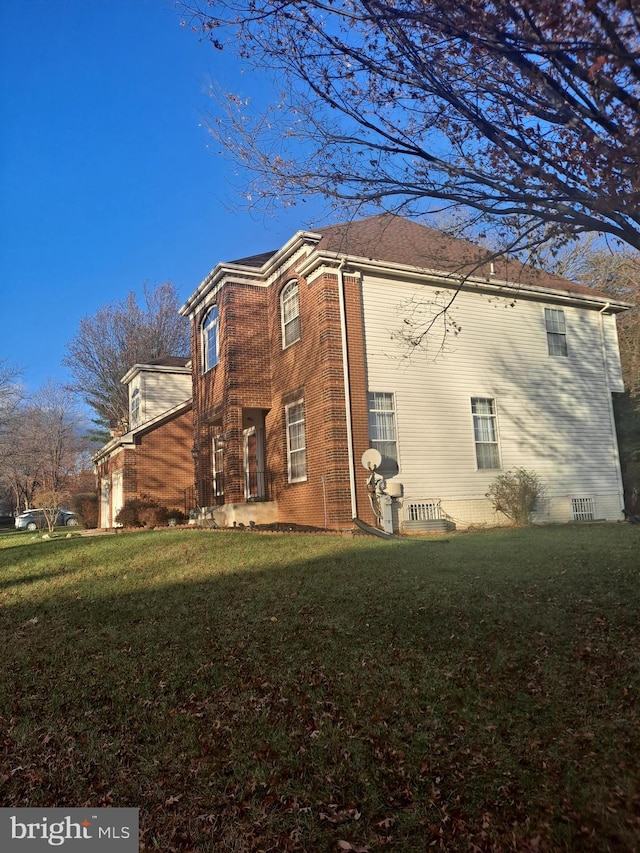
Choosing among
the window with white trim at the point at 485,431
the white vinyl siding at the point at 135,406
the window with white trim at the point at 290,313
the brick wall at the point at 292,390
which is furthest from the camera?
the white vinyl siding at the point at 135,406

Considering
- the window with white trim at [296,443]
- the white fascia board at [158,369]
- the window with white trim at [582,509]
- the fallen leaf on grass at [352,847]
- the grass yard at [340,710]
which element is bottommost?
the fallen leaf on grass at [352,847]

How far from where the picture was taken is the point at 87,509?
25281 mm

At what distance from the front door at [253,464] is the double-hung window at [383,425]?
12.8ft

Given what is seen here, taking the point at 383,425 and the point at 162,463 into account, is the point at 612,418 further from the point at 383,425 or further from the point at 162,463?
the point at 162,463

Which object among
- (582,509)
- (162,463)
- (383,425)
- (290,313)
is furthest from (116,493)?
(582,509)

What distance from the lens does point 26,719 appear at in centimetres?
397

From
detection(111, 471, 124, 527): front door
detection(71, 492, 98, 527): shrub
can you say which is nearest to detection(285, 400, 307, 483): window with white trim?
detection(111, 471, 124, 527): front door

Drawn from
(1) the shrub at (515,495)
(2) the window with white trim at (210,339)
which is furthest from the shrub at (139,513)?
(1) the shrub at (515,495)

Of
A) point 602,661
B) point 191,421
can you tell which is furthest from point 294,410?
point 602,661

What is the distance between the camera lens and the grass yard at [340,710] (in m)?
2.93

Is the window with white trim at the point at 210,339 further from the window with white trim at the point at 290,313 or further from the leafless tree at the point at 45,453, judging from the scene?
the leafless tree at the point at 45,453

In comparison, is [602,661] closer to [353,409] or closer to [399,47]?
[399,47]

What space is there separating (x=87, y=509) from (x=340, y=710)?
77.1 ft

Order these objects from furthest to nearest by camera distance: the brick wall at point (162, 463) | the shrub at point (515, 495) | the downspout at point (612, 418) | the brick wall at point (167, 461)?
the brick wall at point (167, 461) → the brick wall at point (162, 463) → the downspout at point (612, 418) → the shrub at point (515, 495)
